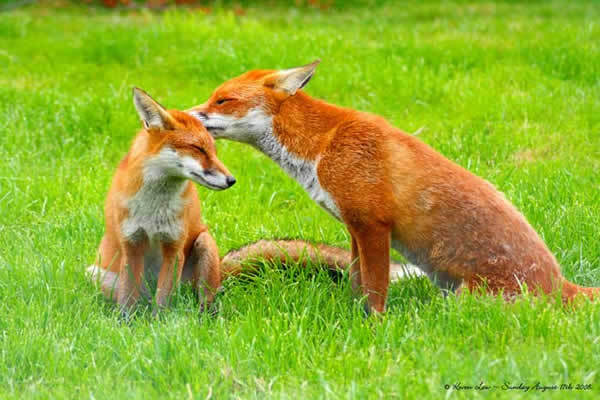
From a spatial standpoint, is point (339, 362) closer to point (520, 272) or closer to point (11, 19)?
point (520, 272)

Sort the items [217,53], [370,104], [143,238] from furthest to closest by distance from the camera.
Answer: [217,53] → [370,104] → [143,238]

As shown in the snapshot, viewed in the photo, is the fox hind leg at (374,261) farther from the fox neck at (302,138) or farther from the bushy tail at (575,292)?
the bushy tail at (575,292)

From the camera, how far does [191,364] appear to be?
4.14 m

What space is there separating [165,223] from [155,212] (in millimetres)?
92

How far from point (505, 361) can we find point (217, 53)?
6901 millimetres

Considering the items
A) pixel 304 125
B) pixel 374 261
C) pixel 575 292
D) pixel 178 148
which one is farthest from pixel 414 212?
pixel 178 148

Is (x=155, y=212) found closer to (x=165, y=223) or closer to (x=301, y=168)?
(x=165, y=223)

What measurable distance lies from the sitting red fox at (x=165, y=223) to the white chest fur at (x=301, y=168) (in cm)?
44

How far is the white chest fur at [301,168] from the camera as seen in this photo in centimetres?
491

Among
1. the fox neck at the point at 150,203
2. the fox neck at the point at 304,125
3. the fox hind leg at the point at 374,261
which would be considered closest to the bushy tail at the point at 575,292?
the fox hind leg at the point at 374,261

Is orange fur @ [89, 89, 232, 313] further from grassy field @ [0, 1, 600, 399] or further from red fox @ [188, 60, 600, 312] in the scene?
red fox @ [188, 60, 600, 312]

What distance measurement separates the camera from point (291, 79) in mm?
5113

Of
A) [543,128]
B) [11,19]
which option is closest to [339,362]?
[543,128]

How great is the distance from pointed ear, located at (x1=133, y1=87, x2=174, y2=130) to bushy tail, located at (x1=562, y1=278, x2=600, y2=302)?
253cm
